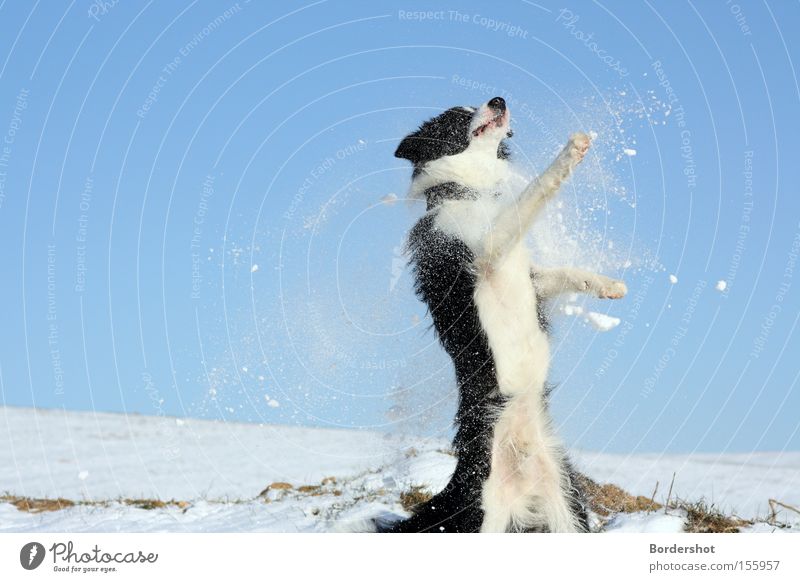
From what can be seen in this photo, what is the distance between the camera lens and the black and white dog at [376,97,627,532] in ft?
22.2

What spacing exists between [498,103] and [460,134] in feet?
1.42

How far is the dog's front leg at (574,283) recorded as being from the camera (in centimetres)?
710

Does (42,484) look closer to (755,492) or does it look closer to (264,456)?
(264,456)

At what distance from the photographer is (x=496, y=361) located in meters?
6.91

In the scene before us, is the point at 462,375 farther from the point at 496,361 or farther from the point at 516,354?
the point at 516,354
